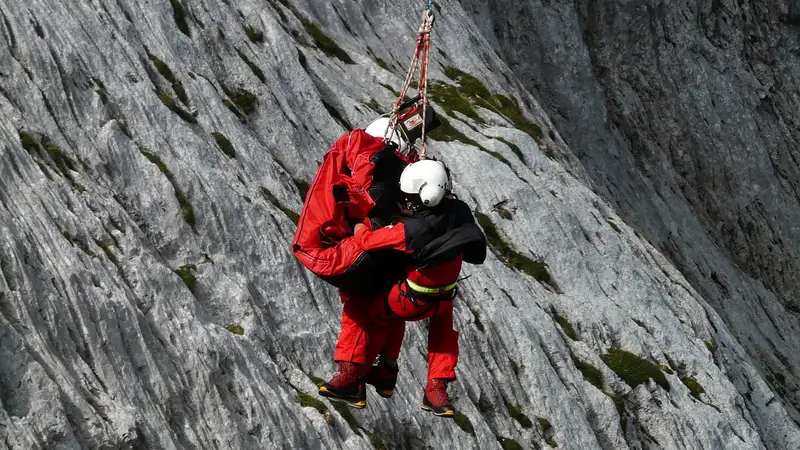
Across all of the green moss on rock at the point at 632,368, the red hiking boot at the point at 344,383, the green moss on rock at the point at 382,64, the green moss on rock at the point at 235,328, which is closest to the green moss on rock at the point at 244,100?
the green moss on rock at the point at 235,328

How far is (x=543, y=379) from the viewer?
34125 millimetres

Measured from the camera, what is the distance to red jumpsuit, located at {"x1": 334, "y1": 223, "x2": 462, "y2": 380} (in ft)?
57.2

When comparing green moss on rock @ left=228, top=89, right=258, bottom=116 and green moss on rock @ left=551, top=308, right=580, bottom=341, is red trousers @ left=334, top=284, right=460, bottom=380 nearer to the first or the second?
green moss on rock @ left=228, top=89, right=258, bottom=116

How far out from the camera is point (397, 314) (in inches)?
707

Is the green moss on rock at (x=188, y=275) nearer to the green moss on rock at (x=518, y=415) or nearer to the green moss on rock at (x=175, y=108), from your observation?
the green moss on rock at (x=175, y=108)

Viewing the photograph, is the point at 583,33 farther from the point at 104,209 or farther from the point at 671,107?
the point at 104,209

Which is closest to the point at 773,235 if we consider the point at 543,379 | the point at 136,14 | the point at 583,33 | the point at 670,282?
the point at 583,33

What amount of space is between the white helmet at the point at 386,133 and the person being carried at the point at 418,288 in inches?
56.1

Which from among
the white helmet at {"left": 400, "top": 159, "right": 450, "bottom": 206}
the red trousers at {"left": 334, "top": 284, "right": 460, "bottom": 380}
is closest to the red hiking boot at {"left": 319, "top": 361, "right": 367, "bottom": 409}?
the red trousers at {"left": 334, "top": 284, "right": 460, "bottom": 380}

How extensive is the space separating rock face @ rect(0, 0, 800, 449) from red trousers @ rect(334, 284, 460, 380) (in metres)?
5.64

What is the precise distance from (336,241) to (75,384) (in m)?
6.67

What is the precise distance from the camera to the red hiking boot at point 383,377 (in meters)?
19.5

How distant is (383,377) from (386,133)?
3915mm

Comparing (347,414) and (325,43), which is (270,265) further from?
(325,43)
